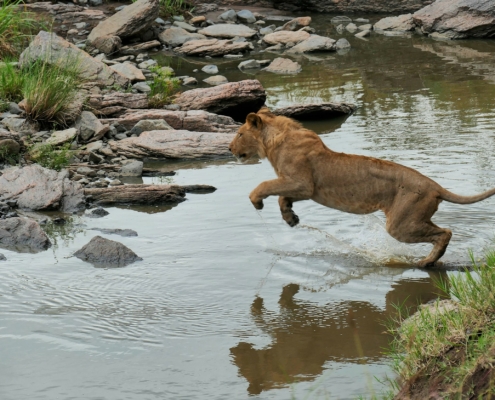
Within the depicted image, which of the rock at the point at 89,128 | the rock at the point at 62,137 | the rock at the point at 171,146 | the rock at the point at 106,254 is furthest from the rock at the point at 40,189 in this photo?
the rock at the point at 89,128

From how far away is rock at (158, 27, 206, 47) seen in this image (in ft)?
68.8

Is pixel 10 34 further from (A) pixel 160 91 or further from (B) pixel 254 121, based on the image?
(B) pixel 254 121

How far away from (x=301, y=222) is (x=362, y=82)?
26.2 ft

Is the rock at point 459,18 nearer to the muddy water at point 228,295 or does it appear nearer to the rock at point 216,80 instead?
the rock at point 216,80

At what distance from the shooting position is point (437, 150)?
1086 cm

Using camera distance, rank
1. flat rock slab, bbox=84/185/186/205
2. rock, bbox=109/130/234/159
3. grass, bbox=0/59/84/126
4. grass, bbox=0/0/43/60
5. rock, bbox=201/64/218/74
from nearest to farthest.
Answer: flat rock slab, bbox=84/185/186/205 < rock, bbox=109/130/234/159 < grass, bbox=0/59/84/126 < grass, bbox=0/0/43/60 < rock, bbox=201/64/218/74

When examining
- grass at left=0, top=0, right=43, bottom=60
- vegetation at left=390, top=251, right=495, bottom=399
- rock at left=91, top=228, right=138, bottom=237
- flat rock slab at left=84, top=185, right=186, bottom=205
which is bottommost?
flat rock slab at left=84, top=185, right=186, bottom=205

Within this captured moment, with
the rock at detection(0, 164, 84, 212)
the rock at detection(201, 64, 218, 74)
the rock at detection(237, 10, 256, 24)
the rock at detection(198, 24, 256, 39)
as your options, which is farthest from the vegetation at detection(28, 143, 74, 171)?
the rock at detection(237, 10, 256, 24)

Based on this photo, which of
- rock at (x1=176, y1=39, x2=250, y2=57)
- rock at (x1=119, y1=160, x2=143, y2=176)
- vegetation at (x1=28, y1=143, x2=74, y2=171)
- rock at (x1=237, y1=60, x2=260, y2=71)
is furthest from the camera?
rock at (x1=176, y1=39, x2=250, y2=57)

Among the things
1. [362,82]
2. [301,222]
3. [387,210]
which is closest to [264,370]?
[387,210]

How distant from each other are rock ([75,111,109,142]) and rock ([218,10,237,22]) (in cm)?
1205

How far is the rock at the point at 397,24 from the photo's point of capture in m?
22.5

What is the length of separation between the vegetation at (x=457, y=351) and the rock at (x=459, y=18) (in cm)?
1659

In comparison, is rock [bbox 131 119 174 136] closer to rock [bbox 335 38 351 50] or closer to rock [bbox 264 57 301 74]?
rock [bbox 264 57 301 74]
